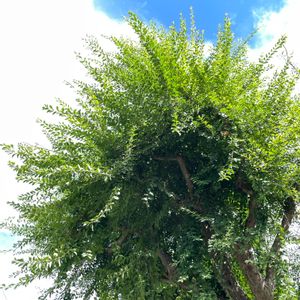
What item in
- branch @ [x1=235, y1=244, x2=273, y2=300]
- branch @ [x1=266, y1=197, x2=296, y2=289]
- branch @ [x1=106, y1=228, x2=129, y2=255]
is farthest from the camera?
branch @ [x1=106, y1=228, x2=129, y2=255]

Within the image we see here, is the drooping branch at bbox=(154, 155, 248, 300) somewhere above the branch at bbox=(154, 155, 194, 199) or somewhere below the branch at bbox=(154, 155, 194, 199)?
below

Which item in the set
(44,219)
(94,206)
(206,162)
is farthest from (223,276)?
(44,219)

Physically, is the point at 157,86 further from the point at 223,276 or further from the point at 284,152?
the point at 223,276

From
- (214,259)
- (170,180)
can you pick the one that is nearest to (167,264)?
(214,259)

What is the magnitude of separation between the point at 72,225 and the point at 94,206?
21 centimetres

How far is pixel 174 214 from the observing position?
10.1 feet

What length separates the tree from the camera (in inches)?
105

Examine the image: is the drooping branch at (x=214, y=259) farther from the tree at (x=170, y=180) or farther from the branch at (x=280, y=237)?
the branch at (x=280, y=237)

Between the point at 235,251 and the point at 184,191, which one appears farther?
the point at 184,191

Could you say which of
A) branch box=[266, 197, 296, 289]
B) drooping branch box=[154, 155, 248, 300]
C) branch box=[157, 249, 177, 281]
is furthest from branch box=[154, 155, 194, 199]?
branch box=[266, 197, 296, 289]

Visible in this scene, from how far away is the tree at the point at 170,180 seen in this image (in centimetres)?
267

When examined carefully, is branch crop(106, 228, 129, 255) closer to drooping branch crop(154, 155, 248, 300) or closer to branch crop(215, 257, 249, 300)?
drooping branch crop(154, 155, 248, 300)

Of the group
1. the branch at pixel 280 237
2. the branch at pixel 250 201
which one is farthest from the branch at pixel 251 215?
the branch at pixel 280 237

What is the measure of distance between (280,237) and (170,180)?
974mm
